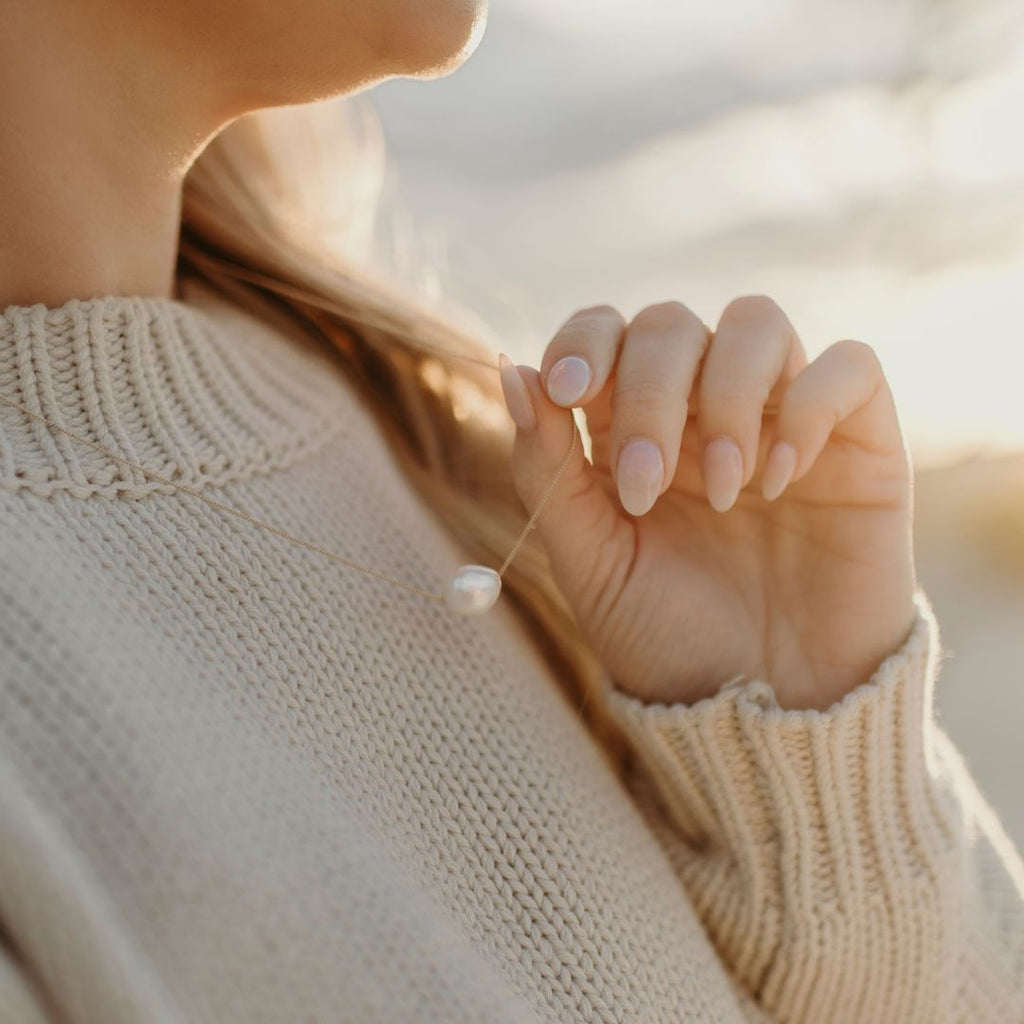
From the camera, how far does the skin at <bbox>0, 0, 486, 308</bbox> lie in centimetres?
84

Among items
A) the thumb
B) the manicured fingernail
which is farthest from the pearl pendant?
the manicured fingernail

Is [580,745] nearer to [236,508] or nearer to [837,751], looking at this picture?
[837,751]

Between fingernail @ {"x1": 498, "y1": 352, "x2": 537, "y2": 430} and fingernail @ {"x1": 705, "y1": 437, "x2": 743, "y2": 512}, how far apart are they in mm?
171

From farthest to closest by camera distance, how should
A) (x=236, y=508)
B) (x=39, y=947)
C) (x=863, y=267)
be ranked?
(x=863, y=267) < (x=236, y=508) < (x=39, y=947)

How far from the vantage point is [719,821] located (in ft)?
3.24

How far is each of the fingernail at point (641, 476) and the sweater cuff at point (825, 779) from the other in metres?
0.21

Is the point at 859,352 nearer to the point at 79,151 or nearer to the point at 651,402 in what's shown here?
the point at 651,402

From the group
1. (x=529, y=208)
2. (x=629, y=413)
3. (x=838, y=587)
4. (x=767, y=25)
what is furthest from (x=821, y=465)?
(x=767, y=25)

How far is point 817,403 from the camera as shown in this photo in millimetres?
886

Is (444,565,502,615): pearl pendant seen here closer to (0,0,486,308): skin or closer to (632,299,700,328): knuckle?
(632,299,700,328): knuckle

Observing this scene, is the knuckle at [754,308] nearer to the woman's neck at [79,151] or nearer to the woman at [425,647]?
the woman at [425,647]

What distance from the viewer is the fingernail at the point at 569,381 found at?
89 centimetres

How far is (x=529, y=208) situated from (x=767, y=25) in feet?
2.37

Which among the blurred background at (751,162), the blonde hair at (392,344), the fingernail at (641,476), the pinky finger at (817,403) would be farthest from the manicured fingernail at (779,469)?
the blurred background at (751,162)
